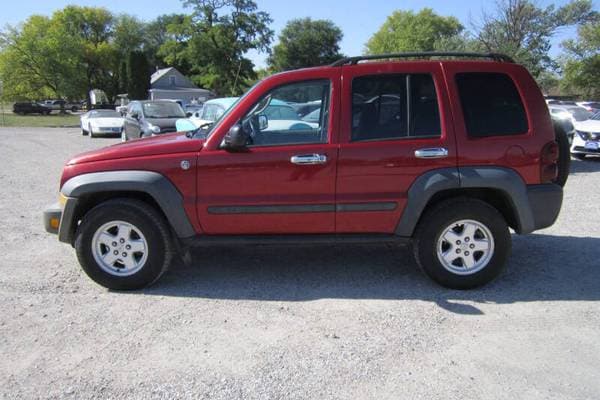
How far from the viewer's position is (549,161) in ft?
13.2

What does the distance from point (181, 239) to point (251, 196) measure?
0.74 m

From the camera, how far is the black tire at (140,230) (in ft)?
13.3

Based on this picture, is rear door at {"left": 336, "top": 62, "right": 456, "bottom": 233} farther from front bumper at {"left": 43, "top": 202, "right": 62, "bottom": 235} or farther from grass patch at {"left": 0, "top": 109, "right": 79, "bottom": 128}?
grass patch at {"left": 0, "top": 109, "right": 79, "bottom": 128}

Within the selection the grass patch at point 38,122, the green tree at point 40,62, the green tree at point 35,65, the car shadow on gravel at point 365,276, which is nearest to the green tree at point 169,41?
the green tree at point 40,62

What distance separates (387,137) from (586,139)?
10.9m

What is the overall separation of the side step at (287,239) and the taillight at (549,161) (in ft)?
4.14

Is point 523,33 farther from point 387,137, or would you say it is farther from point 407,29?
point 407,29

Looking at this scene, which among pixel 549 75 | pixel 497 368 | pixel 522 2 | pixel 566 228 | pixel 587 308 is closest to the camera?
pixel 497 368

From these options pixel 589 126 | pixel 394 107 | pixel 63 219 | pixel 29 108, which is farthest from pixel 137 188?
pixel 29 108

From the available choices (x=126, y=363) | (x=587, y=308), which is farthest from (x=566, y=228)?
(x=126, y=363)

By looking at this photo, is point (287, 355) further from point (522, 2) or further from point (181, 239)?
point (522, 2)

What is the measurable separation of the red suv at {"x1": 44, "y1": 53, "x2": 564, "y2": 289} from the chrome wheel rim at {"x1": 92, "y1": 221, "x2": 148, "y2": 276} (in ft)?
0.03

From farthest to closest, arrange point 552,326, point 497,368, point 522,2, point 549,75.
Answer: point 549,75 < point 522,2 < point 552,326 < point 497,368

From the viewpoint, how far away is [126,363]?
10.1ft
